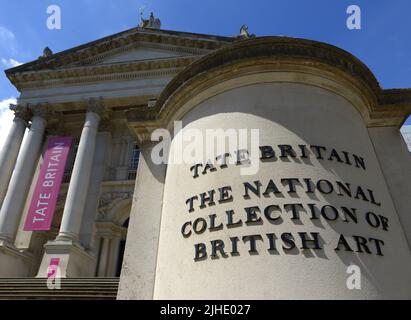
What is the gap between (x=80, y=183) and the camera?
16.3 meters

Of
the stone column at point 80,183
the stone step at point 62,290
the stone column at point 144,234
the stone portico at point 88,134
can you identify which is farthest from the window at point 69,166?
the stone column at point 144,234

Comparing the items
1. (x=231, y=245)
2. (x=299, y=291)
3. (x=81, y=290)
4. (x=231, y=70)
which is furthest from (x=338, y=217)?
(x=81, y=290)

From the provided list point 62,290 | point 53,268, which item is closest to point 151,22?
point 53,268

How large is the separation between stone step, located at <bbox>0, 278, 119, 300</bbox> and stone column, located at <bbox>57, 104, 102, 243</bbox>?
12.4 ft

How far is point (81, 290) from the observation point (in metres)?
9.91

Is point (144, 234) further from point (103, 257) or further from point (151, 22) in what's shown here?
point (151, 22)

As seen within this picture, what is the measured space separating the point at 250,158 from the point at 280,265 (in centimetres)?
116

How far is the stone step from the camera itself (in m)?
9.38

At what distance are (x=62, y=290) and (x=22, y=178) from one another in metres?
8.99

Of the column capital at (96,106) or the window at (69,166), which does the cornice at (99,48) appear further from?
the window at (69,166)

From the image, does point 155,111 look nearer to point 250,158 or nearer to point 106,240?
point 250,158

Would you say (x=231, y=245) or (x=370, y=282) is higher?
(x=231, y=245)

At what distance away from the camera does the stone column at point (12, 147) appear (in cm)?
1744

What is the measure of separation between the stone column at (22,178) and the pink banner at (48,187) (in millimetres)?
1043
